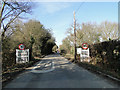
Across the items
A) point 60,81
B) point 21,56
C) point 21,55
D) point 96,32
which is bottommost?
point 60,81

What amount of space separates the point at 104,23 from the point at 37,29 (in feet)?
62.0

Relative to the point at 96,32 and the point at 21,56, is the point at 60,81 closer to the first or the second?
the point at 21,56

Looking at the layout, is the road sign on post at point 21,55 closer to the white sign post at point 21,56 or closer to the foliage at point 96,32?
the white sign post at point 21,56

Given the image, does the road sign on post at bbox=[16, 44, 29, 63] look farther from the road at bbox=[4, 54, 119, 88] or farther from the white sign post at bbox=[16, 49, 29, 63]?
the road at bbox=[4, 54, 119, 88]

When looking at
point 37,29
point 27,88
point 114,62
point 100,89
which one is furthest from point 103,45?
point 37,29

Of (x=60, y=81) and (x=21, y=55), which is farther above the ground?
(x=21, y=55)

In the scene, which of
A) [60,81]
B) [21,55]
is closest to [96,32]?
[21,55]

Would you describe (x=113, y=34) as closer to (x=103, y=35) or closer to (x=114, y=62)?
(x=103, y=35)

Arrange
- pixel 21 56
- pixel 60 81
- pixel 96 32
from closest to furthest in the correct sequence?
pixel 60 81 → pixel 21 56 → pixel 96 32

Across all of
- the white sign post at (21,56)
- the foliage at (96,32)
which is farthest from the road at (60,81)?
the foliage at (96,32)

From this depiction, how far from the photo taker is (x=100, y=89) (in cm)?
491

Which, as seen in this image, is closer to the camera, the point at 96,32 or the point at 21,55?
the point at 21,55

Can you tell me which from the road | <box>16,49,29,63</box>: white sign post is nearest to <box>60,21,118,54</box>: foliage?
<box>16,49,29,63</box>: white sign post

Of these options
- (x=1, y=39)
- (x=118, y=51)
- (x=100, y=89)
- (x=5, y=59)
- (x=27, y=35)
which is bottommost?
(x=100, y=89)
